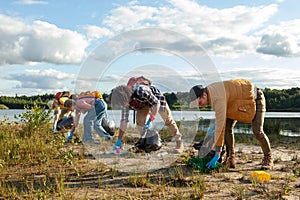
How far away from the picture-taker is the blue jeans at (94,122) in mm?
8031

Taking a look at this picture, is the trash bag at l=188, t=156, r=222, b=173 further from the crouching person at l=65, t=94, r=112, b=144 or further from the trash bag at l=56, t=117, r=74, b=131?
the trash bag at l=56, t=117, r=74, b=131

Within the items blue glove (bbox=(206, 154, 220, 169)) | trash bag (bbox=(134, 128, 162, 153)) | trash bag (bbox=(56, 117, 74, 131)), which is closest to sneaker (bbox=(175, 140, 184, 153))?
trash bag (bbox=(134, 128, 162, 153))

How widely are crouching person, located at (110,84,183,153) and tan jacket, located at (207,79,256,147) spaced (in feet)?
4.39

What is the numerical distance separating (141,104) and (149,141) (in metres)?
1.00

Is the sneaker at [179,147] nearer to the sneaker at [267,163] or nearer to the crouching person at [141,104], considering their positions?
the crouching person at [141,104]

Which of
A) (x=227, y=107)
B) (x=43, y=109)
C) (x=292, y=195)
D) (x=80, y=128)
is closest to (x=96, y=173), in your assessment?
(x=227, y=107)

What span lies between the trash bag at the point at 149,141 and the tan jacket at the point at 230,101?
1.83m

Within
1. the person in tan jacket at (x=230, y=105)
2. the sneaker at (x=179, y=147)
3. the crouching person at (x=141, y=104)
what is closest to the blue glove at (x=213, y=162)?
the person in tan jacket at (x=230, y=105)

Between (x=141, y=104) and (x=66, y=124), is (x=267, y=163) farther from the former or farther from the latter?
(x=66, y=124)

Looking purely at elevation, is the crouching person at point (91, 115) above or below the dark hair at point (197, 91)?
below

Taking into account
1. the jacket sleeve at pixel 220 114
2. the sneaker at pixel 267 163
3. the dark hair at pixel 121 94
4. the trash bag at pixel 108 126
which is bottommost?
the sneaker at pixel 267 163

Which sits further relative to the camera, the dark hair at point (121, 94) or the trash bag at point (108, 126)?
the trash bag at point (108, 126)

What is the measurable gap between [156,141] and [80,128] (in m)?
3.19

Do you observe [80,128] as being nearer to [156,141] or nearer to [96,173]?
[156,141]
